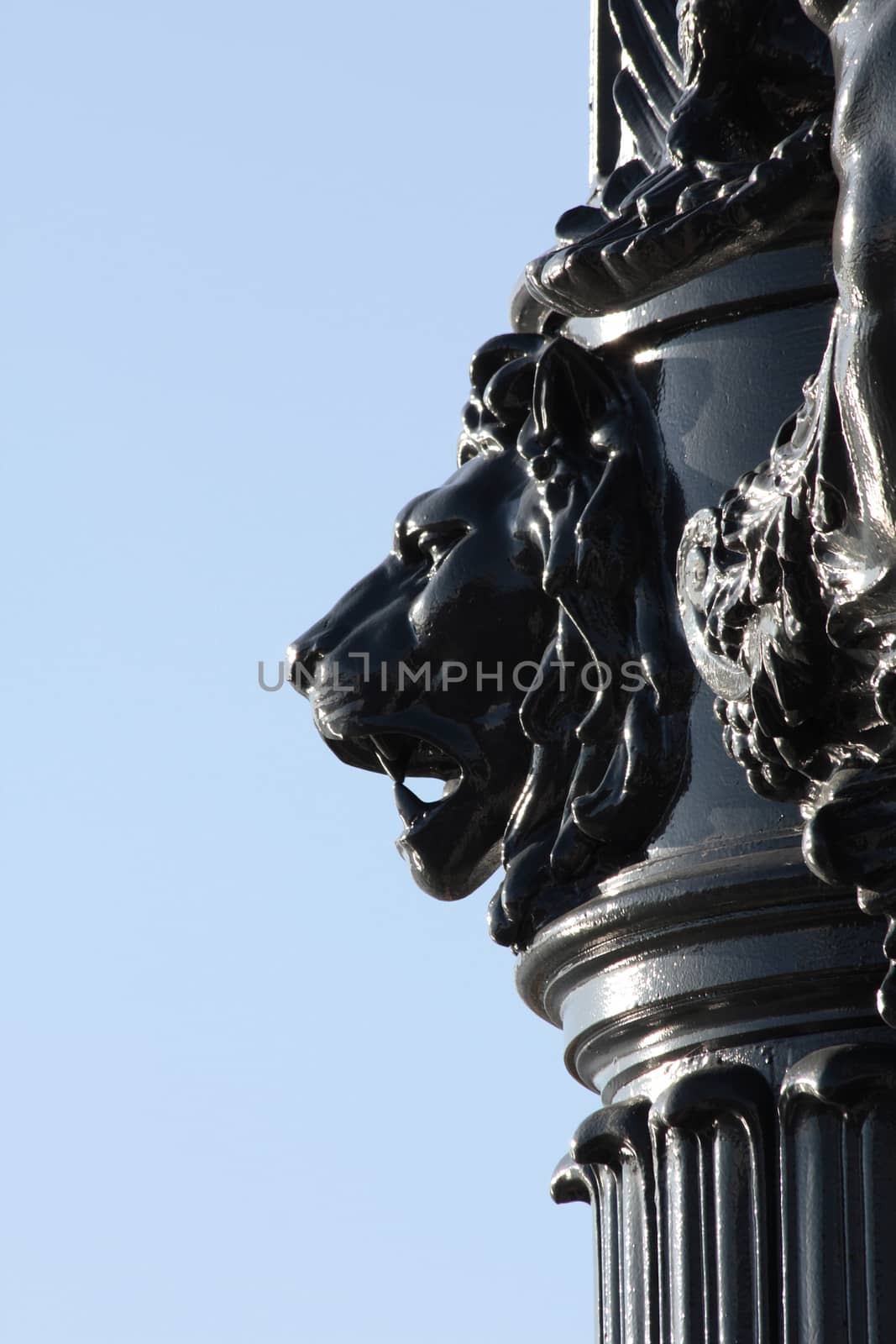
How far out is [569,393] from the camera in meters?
1.70

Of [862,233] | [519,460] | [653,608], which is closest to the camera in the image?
[862,233]

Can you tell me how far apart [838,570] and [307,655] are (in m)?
0.54

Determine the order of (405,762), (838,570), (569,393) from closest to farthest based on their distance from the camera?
1. (838,570)
2. (569,393)
3. (405,762)

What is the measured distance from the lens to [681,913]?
1562 mm

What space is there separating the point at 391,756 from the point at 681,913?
1.00 ft

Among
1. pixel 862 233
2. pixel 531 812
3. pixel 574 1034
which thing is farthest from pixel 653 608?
pixel 862 233

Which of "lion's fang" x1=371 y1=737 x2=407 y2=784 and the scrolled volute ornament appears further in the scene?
"lion's fang" x1=371 y1=737 x2=407 y2=784

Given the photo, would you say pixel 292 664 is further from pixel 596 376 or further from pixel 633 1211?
pixel 633 1211

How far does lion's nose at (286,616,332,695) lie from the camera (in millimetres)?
1821

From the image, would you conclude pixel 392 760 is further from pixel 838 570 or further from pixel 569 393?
pixel 838 570

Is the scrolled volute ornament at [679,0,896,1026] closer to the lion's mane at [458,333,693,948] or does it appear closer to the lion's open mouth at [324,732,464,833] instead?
the lion's mane at [458,333,693,948]

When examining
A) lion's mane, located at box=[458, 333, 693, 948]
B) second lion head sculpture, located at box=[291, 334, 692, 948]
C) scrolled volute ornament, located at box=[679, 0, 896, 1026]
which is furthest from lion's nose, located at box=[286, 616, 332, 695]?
scrolled volute ornament, located at box=[679, 0, 896, 1026]

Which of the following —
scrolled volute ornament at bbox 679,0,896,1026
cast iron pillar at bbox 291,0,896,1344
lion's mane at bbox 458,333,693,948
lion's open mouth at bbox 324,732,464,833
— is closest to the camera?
scrolled volute ornament at bbox 679,0,896,1026

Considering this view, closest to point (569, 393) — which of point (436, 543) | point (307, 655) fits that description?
point (436, 543)
